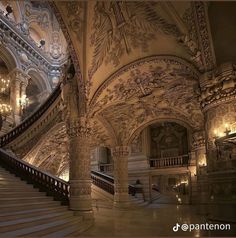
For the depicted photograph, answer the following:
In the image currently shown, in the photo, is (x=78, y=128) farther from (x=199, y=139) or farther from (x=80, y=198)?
(x=199, y=139)

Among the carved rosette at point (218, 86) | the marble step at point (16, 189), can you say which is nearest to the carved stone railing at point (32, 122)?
the marble step at point (16, 189)

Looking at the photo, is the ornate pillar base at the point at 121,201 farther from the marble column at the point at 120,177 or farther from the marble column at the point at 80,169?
the marble column at the point at 80,169

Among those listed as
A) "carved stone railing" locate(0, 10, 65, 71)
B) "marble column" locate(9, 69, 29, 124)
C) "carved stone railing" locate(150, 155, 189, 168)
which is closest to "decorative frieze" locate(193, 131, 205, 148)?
"carved stone railing" locate(150, 155, 189, 168)

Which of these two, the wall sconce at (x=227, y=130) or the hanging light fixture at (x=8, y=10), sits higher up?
the hanging light fixture at (x=8, y=10)

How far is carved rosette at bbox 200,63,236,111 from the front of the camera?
5.35 m

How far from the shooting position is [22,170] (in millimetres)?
10180

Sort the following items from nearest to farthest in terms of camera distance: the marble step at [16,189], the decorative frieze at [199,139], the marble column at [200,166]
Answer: the marble step at [16,189]
the marble column at [200,166]
the decorative frieze at [199,139]

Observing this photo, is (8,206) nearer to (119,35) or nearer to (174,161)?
(119,35)

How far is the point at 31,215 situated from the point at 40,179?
3098 mm

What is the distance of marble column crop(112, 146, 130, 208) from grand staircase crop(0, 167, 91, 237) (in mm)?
5519

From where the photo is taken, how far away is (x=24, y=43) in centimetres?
1875

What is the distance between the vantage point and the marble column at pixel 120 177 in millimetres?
13664

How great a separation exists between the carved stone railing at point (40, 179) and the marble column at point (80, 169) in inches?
26.7

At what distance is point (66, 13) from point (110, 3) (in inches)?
48.9
